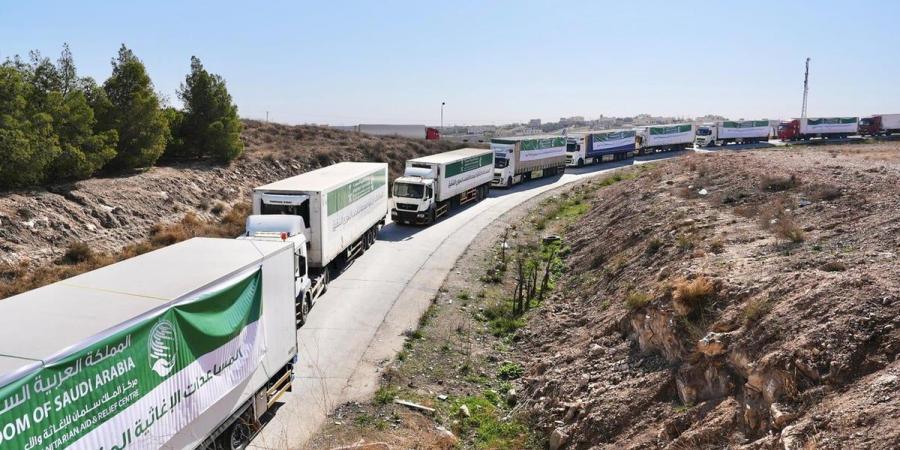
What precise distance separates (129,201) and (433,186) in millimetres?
14053

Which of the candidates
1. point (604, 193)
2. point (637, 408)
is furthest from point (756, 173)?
point (637, 408)

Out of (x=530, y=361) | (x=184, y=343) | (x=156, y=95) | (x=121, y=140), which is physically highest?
(x=156, y=95)

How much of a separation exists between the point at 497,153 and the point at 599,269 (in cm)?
2585

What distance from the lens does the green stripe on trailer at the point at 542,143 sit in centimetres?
4753

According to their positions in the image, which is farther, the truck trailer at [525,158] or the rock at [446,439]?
the truck trailer at [525,158]

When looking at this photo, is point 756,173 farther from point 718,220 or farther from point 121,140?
point 121,140

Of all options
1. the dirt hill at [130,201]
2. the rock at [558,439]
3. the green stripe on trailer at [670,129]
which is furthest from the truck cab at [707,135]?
the rock at [558,439]

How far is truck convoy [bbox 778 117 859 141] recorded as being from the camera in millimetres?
74250

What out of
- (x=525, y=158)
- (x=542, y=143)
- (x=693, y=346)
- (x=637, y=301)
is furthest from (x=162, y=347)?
(x=542, y=143)

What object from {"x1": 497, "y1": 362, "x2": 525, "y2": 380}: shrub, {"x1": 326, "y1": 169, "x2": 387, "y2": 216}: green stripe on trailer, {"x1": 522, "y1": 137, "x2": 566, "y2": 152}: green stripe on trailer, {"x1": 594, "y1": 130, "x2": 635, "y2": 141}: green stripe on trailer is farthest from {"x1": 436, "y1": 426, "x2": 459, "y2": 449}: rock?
{"x1": 594, "y1": 130, "x2": 635, "y2": 141}: green stripe on trailer

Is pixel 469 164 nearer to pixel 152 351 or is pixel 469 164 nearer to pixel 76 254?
pixel 76 254

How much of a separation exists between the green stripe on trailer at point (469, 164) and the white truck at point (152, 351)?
22929 mm

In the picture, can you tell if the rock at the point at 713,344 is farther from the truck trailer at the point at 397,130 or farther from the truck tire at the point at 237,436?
the truck trailer at the point at 397,130

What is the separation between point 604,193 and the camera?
3841cm
